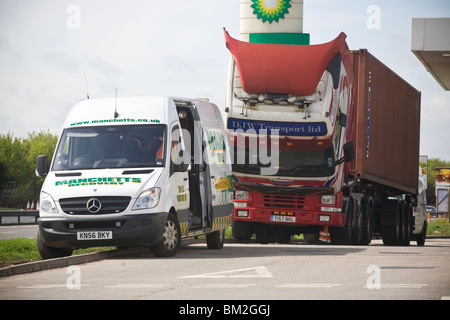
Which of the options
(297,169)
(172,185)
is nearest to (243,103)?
(297,169)

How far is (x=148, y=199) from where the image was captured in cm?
1564

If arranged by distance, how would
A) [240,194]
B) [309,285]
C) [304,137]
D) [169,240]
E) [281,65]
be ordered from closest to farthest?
[309,285] → [169,240] → [281,65] → [304,137] → [240,194]

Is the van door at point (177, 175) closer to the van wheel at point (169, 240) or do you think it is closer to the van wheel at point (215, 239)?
the van wheel at point (169, 240)

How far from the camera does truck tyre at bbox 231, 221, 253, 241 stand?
78.2 feet

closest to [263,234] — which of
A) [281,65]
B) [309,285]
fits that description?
[281,65]

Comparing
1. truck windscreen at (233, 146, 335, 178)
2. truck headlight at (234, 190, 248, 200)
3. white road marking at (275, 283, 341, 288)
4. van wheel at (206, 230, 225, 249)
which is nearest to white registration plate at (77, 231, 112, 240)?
van wheel at (206, 230, 225, 249)

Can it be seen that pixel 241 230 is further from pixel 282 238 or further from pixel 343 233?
pixel 343 233

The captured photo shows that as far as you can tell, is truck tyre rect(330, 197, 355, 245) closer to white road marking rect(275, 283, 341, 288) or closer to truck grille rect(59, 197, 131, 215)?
truck grille rect(59, 197, 131, 215)

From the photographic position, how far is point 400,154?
1164 inches

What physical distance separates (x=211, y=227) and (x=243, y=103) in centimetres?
360

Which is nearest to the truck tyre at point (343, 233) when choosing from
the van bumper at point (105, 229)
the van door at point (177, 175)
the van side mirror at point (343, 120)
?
the van side mirror at point (343, 120)

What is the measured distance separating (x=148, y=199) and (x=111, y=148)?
4.59 feet

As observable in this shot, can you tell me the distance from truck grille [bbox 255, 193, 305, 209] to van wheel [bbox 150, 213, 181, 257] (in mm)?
5870
